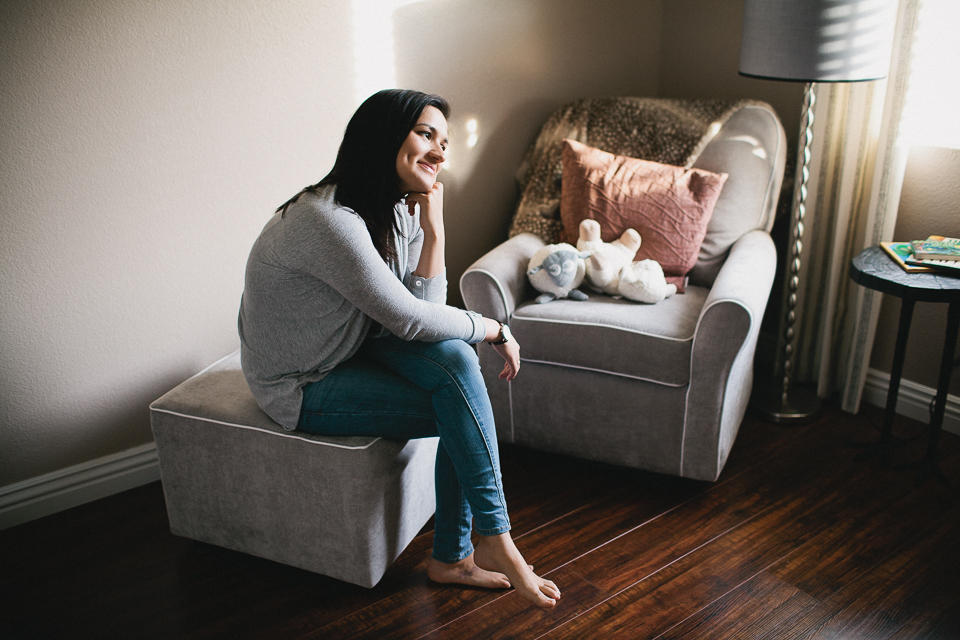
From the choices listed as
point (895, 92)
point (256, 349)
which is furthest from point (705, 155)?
point (256, 349)

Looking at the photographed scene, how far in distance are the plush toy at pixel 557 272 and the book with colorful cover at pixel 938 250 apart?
88 cm

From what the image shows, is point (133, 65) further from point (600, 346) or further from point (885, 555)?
point (885, 555)

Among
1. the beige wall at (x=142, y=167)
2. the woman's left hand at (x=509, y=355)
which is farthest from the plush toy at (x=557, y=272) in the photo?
the beige wall at (x=142, y=167)

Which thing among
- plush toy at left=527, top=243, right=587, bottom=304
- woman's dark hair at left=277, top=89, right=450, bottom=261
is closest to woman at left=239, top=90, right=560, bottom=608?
woman's dark hair at left=277, top=89, right=450, bottom=261

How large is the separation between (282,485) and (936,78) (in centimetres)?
209

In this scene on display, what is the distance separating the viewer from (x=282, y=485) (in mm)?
1610

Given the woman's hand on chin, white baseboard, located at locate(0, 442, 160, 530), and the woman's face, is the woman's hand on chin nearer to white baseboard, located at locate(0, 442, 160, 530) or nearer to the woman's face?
the woman's face

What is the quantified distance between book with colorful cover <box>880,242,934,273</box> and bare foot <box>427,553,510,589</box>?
1305mm

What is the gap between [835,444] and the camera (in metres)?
2.20

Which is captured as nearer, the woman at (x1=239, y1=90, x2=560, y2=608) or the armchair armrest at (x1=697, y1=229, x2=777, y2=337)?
the woman at (x1=239, y1=90, x2=560, y2=608)

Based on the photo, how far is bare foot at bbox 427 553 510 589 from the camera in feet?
5.41

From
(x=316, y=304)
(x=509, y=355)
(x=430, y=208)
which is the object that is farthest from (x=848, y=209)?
(x=316, y=304)

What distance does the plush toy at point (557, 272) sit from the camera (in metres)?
2.08

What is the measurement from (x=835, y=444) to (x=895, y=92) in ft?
3.37
